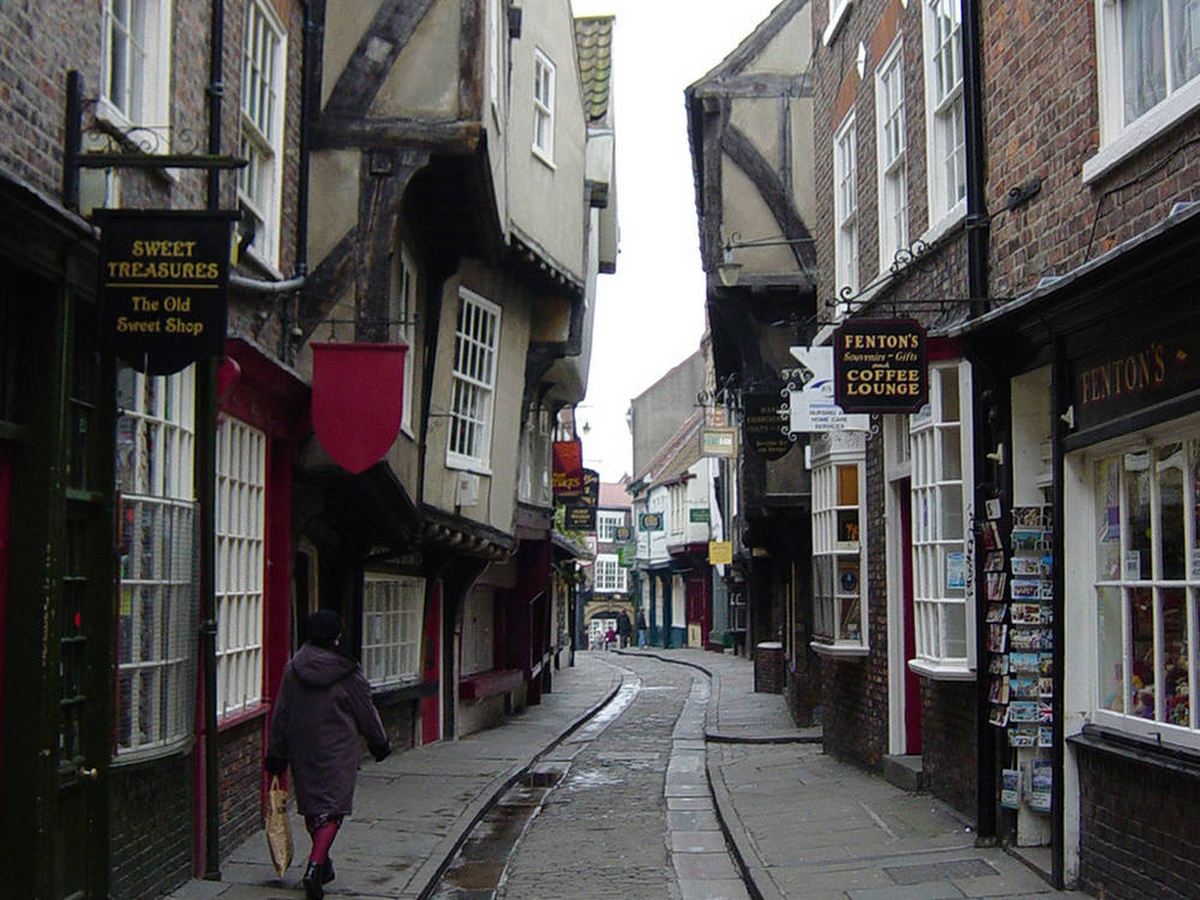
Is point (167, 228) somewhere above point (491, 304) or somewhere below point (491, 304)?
below

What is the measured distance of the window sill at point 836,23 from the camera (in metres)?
14.8

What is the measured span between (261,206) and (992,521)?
5793 mm

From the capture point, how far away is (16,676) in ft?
22.1

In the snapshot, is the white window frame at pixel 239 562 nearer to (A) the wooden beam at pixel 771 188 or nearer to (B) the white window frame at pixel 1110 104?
(B) the white window frame at pixel 1110 104

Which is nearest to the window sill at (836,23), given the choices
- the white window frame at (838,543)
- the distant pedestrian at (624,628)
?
the white window frame at (838,543)

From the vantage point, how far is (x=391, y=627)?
16.7m

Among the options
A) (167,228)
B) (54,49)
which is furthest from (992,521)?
(54,49)

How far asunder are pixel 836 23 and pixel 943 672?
748 centimetres

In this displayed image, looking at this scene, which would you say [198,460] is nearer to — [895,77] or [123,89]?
[123,89]

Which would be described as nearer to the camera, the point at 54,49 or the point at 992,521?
the point at 54,49

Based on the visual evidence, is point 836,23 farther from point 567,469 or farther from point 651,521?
point 651,521

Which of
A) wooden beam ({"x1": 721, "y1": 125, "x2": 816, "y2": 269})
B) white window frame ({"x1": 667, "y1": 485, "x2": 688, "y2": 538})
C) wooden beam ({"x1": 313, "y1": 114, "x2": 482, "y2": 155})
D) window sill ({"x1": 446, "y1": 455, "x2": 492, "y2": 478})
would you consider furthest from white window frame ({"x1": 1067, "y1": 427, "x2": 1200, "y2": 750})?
white window frame ({"x1": 667, "y1": 485, "x2": 688, "y2": 538})

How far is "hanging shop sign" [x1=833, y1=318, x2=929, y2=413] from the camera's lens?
10.4 metres

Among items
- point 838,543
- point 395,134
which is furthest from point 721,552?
point 395,134
